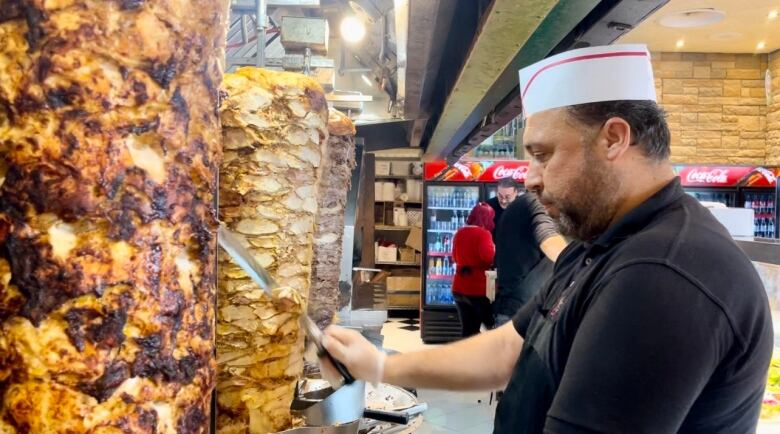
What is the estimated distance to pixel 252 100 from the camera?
1260mm

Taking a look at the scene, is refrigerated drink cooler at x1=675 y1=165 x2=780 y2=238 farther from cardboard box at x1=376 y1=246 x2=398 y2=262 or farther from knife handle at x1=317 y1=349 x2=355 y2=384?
knife handle at x1=317 y1=349 x2=355 y2=384

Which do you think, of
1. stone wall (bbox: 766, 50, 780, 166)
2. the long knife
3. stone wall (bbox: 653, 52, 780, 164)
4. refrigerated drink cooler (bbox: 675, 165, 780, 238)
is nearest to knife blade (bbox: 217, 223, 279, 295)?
the long knife

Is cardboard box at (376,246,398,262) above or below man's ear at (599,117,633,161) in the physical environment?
below

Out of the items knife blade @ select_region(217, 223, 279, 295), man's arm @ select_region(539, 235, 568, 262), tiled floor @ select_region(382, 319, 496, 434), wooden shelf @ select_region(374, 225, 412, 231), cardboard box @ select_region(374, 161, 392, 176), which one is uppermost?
cardboard box @ select_region(374, 161, 392, 176)

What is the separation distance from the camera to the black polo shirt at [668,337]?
2.95 feet

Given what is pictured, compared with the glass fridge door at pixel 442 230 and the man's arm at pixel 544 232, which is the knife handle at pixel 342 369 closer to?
the man's arm at pixel 544 232

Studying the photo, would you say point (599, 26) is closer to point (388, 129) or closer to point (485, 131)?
point (485, 131)

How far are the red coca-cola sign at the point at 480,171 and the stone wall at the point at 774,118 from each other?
3.74 metres

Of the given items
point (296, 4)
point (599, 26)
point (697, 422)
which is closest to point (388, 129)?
point (296, 4)

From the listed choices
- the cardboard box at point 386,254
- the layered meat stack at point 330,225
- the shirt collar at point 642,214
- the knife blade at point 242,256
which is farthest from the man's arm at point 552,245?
the cardboard box at point 386,254

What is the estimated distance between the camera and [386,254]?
9.69 meters

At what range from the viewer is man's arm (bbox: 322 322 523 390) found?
5.29 ft

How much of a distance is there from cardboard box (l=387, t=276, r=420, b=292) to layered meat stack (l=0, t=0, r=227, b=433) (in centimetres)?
920

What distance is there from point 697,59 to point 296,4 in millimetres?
8297
